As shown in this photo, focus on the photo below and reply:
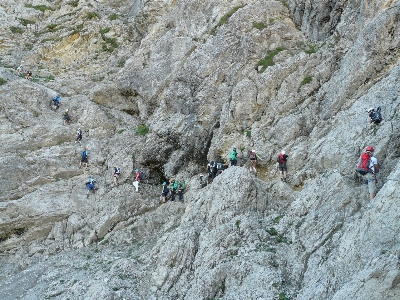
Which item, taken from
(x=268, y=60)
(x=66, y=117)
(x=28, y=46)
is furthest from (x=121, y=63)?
(x=268, y=60)

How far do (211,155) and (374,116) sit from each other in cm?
1197

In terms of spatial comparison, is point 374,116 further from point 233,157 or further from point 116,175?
point 116,175

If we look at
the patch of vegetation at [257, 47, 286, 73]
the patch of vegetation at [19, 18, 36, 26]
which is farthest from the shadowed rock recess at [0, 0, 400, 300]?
the patch of vegetation at [19, 18, 36, 26]

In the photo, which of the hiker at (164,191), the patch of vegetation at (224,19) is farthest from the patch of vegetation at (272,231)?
the patch of vegetation at (224,19)

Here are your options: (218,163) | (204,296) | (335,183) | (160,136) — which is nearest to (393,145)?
(335,183)

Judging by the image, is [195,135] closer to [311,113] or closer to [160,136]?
[160,136]

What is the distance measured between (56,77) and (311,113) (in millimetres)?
28454

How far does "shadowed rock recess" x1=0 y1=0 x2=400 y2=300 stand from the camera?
50.2ft

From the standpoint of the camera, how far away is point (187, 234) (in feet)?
64.0

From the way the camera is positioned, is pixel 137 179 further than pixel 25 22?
No

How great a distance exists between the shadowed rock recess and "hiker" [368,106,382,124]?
0.32 meters

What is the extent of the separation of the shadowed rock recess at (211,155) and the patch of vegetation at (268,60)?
171 millimetres

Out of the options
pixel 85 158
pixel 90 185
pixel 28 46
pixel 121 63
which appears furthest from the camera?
pixel 28 46

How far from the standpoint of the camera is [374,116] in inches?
696
